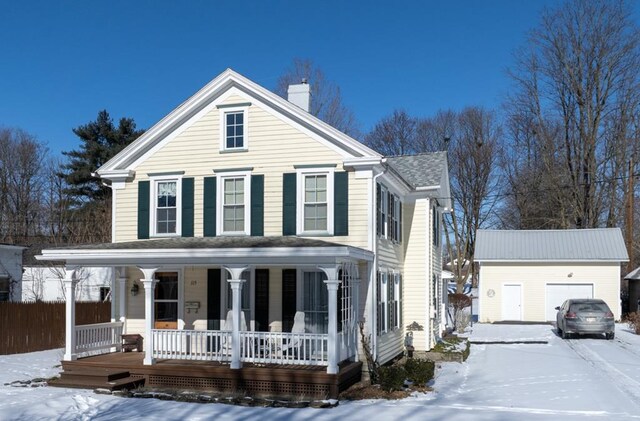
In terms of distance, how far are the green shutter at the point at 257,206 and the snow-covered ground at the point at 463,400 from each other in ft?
15.3

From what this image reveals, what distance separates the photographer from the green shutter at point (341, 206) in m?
14.9

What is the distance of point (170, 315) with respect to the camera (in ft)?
53.5

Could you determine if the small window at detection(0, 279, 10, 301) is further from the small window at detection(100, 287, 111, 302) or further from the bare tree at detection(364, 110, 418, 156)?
the bare tree at detection(364, 110, 418, 156)

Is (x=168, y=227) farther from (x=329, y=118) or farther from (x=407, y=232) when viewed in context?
(x=329, y=118)

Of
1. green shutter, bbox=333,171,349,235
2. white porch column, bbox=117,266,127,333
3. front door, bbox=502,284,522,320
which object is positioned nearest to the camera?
green shutter, bbox=333,171,349,235

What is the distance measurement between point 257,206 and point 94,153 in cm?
2841

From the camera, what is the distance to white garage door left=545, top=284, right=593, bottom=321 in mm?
31484

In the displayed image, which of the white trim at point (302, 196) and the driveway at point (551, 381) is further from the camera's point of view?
the white trim at point (302, 196)

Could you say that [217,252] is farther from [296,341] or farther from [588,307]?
[588,307]

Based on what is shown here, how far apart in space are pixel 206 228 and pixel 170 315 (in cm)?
238

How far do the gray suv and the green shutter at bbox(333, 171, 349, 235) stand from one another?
13.0m

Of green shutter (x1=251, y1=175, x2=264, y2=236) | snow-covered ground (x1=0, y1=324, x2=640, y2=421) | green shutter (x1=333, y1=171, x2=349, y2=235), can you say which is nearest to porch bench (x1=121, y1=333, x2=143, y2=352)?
snow-covered ground (x1=0, y1=324, x2=640, y2=421)

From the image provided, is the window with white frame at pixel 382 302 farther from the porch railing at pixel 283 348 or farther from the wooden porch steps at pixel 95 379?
the wooden porch steps at pixel 95 379

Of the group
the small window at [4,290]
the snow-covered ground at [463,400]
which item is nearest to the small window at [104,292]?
the small window at [4,290]
